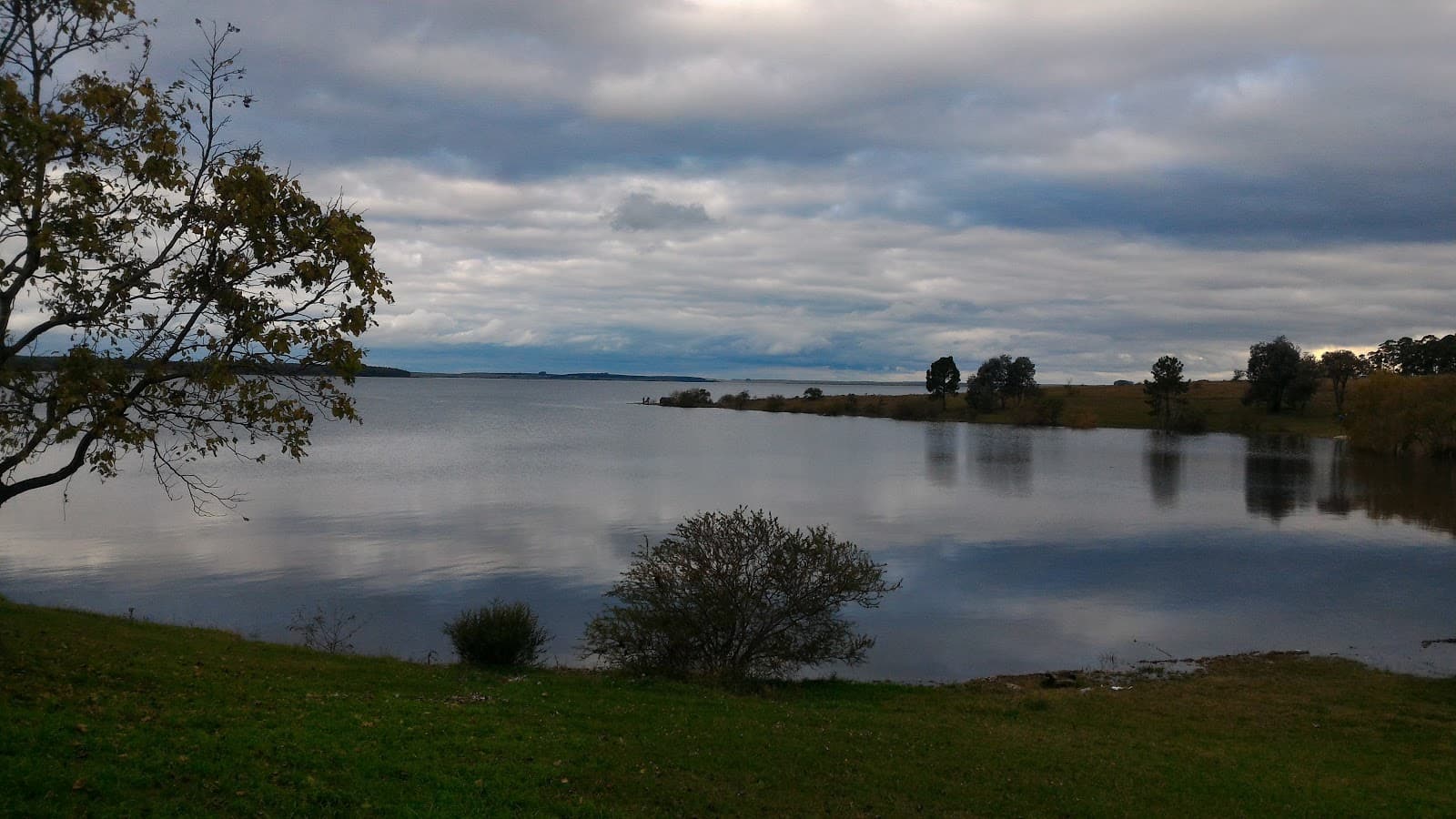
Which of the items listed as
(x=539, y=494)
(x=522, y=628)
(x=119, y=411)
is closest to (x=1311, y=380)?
(x=539, y=494)

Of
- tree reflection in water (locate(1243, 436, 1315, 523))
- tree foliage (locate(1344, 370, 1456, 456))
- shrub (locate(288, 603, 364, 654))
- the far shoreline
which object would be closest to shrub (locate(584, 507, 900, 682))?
shrub (locate(288, 603, 364, 654))

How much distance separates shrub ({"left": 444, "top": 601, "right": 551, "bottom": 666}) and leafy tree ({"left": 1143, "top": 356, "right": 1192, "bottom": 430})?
12271 centimetres

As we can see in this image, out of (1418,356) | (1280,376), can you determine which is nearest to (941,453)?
(1280,376)

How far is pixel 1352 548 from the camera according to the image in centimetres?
3856

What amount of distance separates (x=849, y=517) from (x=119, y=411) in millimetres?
37217

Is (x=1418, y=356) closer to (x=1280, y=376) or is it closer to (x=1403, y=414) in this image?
(x=1280, y=376)

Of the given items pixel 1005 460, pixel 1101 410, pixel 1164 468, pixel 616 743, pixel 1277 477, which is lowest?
pixel 1277 477

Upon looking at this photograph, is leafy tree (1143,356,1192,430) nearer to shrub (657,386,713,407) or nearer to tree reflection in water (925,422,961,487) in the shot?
tree reflection in water (925,422,961,487)

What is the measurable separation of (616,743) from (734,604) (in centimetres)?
638

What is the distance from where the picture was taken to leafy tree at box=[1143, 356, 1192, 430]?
414 feet

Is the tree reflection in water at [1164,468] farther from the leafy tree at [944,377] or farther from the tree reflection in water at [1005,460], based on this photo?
the leafy tree at [944,377]

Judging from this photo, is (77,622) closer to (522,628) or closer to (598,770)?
(522,628)

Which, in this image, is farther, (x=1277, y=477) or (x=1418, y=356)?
(x=1418, y=356)

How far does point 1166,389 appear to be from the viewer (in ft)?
421
